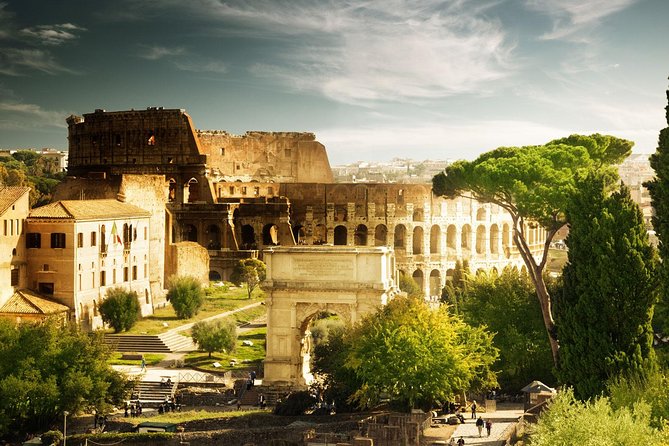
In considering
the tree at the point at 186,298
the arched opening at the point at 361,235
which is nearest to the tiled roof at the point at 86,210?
the tree at the point at 186,298

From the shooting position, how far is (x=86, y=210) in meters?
48.4

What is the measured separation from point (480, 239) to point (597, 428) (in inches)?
2597

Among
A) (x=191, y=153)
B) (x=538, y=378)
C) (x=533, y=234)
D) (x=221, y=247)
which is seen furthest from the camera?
(x=533, y=234)

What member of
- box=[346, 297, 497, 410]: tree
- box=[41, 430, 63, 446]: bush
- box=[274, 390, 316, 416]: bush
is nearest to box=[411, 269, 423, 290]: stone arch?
box=[346, 297, 497, 410]: tree

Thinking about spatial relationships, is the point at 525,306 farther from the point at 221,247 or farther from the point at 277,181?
the point at 277,181

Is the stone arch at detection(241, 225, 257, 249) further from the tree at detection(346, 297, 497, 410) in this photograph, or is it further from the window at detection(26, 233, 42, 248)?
the tree at detection(346, 297, 497, 410)

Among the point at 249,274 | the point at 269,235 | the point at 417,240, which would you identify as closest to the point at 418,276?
the point at 417,240

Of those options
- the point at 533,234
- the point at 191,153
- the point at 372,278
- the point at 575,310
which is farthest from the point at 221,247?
the point at 575,310

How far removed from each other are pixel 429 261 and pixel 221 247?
17.4m

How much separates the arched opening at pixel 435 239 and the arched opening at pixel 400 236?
2399 millimetres

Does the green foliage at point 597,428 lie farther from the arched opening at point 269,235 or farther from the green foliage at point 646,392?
the arched opening at point 269,235

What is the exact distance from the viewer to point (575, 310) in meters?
29.7

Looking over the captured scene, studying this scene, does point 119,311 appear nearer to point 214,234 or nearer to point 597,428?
point 597,428

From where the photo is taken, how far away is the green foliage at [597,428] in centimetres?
2055
